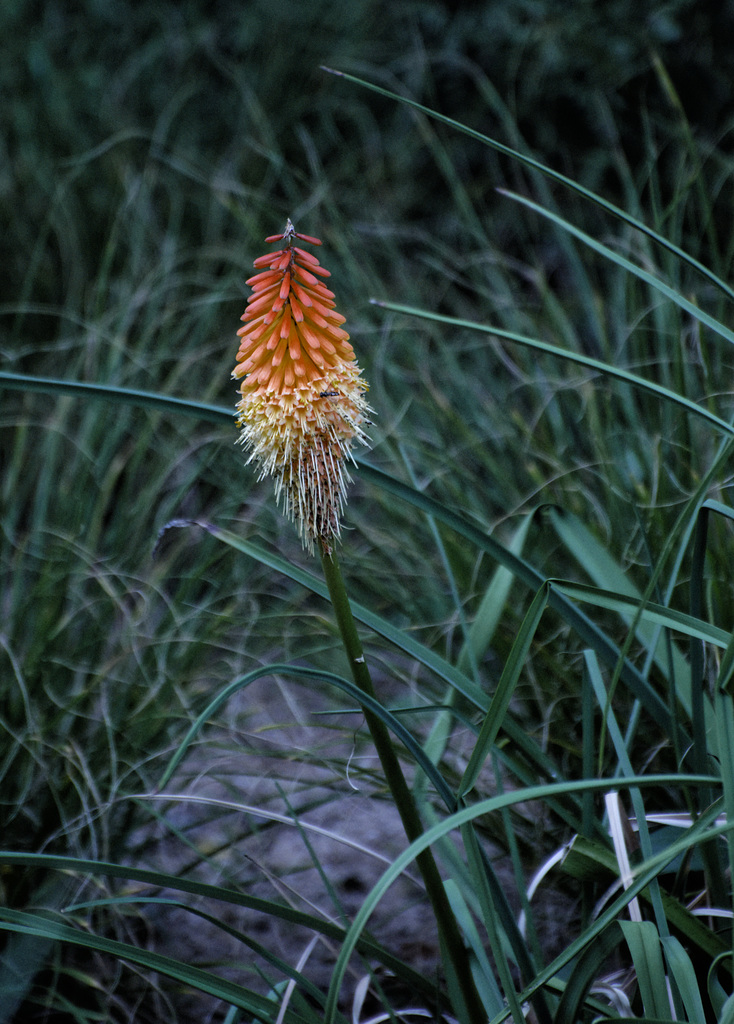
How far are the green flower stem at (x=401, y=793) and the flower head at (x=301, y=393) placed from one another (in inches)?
2.0

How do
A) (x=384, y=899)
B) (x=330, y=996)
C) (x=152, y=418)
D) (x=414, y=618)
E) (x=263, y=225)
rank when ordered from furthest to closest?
(x=263, y=225) < (x=152, y=418) < (x=414, y=618) < (x=384, y=899) < (x=330, y=996)

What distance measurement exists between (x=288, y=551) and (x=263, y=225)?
3.67 feet

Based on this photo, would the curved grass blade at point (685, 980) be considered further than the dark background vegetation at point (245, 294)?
No

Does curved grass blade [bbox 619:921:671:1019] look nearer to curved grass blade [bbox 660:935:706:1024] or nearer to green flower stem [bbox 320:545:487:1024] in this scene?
curved grass blade [bbox 660:935:706:1024]

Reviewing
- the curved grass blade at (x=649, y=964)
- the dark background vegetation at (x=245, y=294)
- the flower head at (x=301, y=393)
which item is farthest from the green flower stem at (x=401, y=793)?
the dark background vegetation at (x=245, y=294)

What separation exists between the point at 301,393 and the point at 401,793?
15.6 inches

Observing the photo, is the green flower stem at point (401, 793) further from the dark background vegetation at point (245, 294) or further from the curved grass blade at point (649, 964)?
the dark background vegetation at point (245, 294)

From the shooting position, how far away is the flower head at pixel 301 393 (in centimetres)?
85

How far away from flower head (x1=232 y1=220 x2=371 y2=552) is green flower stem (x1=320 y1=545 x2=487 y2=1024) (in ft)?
0.17

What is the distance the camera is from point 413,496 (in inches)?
40.1

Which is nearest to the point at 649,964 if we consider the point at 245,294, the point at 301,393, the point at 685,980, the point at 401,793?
the point at 685,980

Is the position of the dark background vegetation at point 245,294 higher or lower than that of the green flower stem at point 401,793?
higher

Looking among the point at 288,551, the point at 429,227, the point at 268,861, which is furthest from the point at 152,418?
the point at 429,227

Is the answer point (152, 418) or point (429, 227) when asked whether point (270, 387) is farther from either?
point (429, 227)
